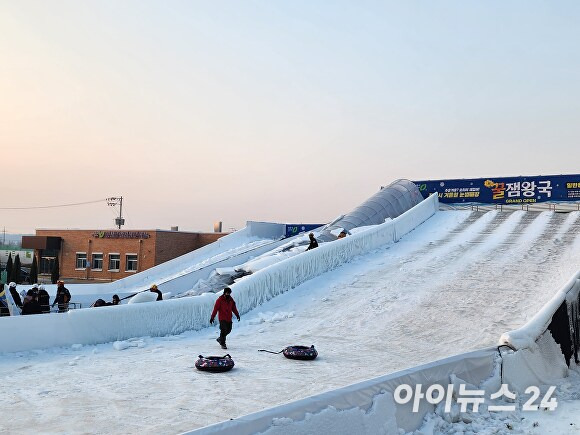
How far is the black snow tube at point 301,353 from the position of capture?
31.0ft

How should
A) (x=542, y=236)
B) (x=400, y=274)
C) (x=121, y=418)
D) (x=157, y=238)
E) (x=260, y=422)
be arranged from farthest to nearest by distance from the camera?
(x=157, y=238) < (x=542, y=236) < (x=400, y=274) < (x=121, y=418) < (x=260, y=422)

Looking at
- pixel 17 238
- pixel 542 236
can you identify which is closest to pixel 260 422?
pixel 542 236

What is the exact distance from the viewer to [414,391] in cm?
698

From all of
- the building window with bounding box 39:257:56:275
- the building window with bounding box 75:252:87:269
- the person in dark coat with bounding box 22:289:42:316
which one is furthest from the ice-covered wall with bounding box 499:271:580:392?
the building window with bounding box 39:257:56:275

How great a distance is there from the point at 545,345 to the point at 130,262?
1426 inches

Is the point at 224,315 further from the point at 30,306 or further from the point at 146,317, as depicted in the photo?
the point at 30,306

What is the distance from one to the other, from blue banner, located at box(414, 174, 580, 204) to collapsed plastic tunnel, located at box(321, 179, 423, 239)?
1970 millimetres

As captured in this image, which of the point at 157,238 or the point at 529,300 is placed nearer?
the point at 529,300

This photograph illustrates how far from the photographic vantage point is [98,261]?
4325 centimetres

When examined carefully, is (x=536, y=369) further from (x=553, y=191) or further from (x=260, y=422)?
(x=553, y=191)

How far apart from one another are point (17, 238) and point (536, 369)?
91337 millimetres

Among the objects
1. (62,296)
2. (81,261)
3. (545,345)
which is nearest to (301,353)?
(545,345)

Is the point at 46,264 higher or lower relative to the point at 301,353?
lower

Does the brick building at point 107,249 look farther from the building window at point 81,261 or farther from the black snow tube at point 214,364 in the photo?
the black snow tube at point 214,364
